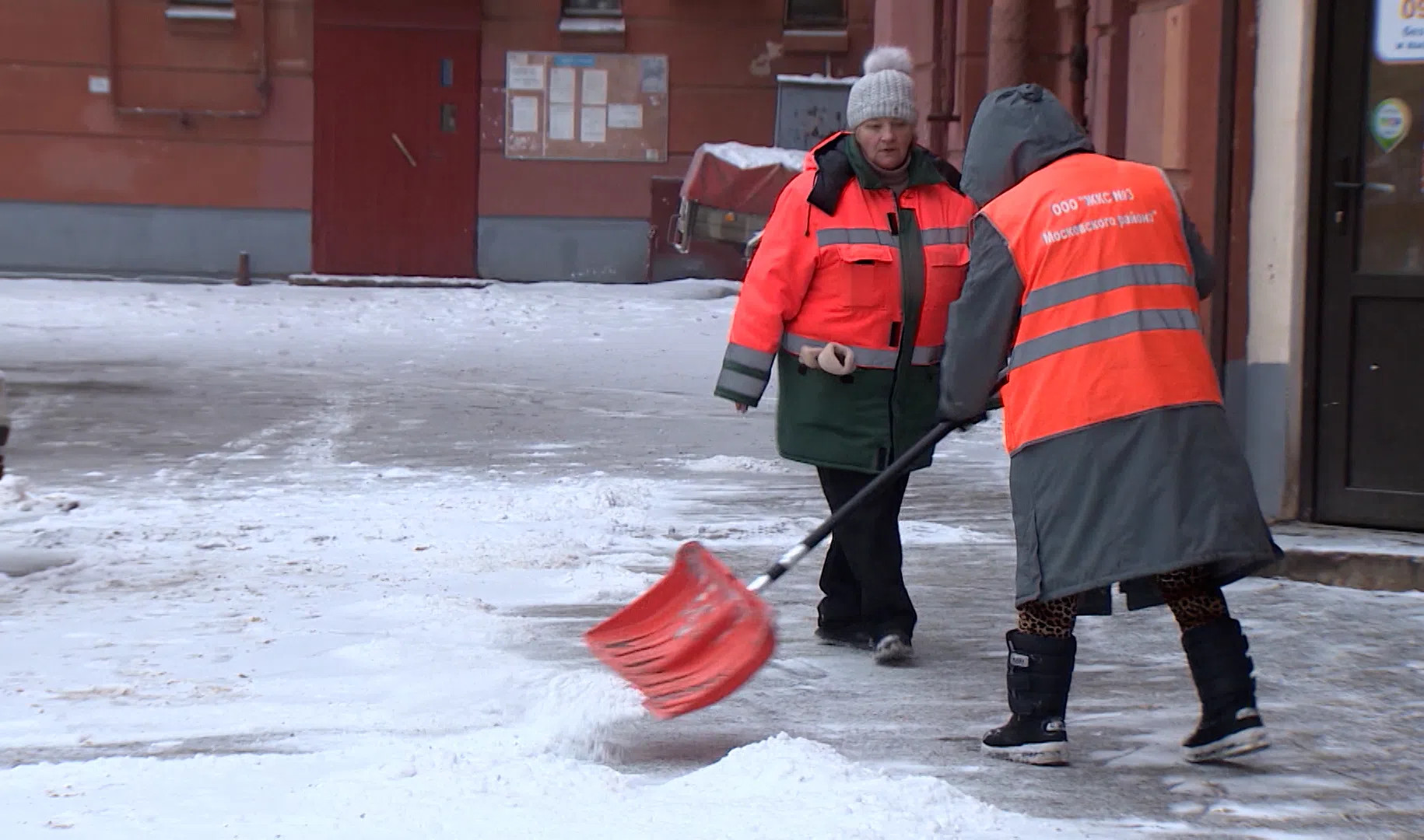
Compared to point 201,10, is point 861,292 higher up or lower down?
lower down

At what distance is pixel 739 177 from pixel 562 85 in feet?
10.6

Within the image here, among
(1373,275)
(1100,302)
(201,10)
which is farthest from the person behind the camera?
(201,10)

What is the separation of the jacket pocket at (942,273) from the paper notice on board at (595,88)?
50.7ft

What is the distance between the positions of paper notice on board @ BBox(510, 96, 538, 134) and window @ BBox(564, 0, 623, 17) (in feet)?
3.30

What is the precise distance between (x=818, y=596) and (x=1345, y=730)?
2039mm

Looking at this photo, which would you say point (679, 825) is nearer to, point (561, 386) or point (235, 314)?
point (561, 386)

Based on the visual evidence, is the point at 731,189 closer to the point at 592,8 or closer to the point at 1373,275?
the point at 592,8

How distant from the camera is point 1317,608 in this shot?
6.03 metres

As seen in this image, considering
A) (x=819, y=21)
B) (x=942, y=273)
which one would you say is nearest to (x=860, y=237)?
(x=942, y=273)

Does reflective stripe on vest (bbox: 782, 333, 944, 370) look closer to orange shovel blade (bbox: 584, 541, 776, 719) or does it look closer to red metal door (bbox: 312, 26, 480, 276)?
orange shovel blade (bbox: 584, 541, 776, 719)

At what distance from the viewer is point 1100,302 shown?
13.6 feet

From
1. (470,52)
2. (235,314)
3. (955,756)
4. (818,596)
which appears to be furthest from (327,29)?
(955,756)

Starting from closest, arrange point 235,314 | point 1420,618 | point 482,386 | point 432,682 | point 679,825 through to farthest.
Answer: point 679,825, point 432,682, point 1420,618, point 482,386, point 235,314

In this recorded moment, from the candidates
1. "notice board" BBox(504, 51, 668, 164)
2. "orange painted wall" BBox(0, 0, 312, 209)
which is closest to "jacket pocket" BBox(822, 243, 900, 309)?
"notice board" BBox(504, 51, 668, 164)
